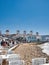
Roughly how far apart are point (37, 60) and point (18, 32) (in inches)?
1869

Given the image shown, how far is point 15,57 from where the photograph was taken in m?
4.57

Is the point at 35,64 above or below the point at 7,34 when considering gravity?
below

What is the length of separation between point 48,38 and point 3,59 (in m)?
45.5

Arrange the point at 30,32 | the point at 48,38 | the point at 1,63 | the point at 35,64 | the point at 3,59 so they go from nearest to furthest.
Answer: the point at 35,64 < the point at 1,63 < the point at 3,59 < the point at 48,38 < the point at 30,32

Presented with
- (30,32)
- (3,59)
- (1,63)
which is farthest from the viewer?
(30,32)

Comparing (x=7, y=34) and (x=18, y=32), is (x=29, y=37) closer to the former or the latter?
(x=18, y=32)

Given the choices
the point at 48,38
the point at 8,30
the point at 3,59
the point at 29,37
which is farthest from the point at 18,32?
the point at 3,59

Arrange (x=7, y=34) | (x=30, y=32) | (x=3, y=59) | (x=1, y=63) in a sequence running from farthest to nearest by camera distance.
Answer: (x=30, y=32) < (x=7, y=34) < (x=3, y=59) < (x=1, y=63)

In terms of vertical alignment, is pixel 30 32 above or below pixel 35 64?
above

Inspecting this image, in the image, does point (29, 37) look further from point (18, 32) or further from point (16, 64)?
point (16, 64)

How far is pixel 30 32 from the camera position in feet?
176

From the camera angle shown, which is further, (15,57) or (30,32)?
(30,32)

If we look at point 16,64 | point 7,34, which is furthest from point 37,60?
point 7,34

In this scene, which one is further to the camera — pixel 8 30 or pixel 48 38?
pixel 48 38
